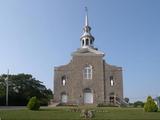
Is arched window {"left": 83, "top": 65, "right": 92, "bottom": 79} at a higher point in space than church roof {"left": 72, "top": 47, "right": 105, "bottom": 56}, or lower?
lower

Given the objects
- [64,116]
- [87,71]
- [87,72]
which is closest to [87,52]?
[87,71]

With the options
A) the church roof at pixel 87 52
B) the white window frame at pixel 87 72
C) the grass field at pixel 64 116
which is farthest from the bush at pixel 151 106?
the church roof at pixel 87 52

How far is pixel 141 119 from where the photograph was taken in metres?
17.4

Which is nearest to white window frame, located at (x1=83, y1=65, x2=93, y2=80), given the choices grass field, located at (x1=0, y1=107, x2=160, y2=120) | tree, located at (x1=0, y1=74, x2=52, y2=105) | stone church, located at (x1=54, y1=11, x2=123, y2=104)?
stone church, located at (x1=54, y1=11, x2=123, y2=104)

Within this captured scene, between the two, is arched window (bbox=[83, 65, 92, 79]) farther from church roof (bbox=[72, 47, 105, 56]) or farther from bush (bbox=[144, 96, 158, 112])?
bush (bbox=[144, 96, 158, 112])

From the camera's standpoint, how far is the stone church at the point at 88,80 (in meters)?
43.2

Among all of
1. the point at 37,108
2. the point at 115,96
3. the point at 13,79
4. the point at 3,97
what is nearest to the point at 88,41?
the point at 115,96

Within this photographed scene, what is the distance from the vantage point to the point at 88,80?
43.9 metres

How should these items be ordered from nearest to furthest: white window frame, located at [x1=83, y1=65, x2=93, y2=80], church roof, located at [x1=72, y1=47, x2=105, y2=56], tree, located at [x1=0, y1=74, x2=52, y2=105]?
white window frame, located at [x1=83, y1=65, x2=93, y2=80]
church roof, located at [x1=72, y1=47, x2=105, y2=56]
tree, located at [x1=0, y1=74, x2=52, y2=105]

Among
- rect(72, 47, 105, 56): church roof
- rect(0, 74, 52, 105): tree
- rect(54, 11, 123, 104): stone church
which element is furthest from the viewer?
rect(0, 74, 52, 105): tree

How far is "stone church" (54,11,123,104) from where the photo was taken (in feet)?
142

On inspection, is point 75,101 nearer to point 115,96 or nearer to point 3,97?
point 115,96

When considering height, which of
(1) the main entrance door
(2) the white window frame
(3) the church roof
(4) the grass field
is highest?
(3) the church roof

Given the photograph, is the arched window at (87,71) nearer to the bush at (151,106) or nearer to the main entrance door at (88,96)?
the main entrance door at (88,96)
